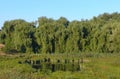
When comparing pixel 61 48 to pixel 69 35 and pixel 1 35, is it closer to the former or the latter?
pixel 69 35

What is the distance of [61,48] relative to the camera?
79375 millimetres

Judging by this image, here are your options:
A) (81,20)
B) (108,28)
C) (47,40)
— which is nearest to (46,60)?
(47,40)

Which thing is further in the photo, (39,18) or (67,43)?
(39,18)

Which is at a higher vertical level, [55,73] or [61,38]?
[61,38]

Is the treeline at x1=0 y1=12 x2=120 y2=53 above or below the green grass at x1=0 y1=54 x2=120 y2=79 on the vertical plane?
above

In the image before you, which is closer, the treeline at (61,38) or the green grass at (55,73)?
the green grass at (55,73)

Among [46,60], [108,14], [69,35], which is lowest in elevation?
[46,60]

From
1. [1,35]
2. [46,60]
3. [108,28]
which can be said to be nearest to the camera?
[46,60]

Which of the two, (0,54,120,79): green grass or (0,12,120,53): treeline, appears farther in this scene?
(0,12,120,53): treeline

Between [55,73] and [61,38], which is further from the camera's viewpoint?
[61,38]

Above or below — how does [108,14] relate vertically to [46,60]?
above

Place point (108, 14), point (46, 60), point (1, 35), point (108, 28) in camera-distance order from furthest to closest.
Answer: point (108, 14) < point (1, 35) < point (108, 28) < point (46, 60)

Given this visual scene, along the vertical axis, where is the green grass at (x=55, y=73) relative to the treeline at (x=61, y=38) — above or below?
below

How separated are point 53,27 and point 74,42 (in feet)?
21.2
